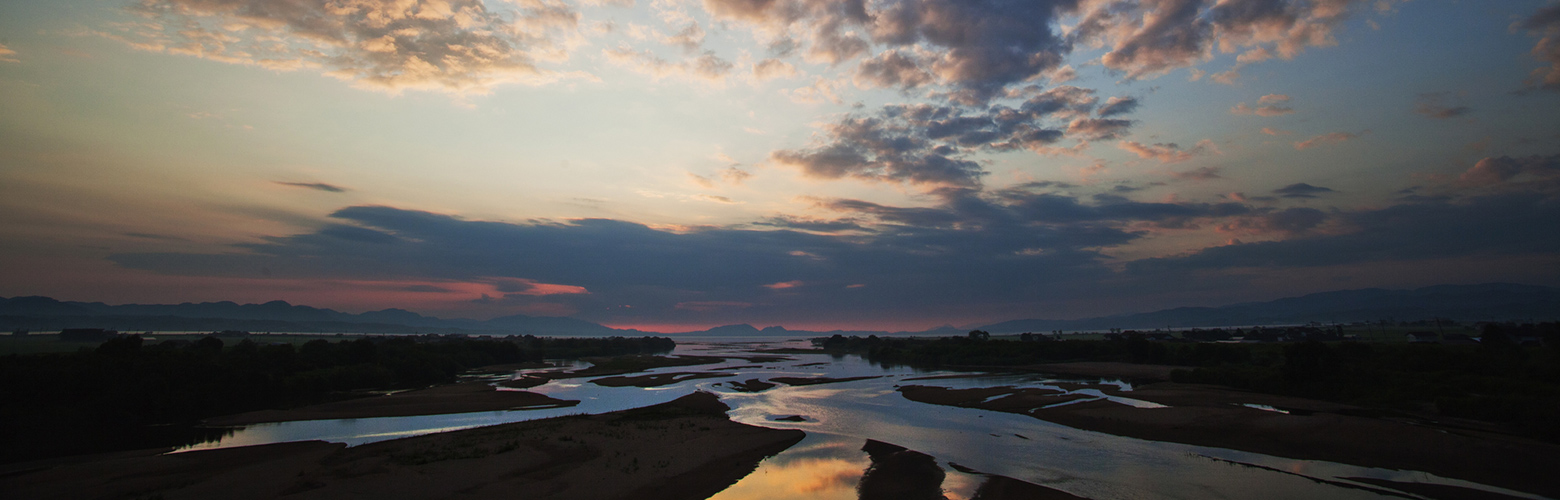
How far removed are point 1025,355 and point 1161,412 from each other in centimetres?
5622

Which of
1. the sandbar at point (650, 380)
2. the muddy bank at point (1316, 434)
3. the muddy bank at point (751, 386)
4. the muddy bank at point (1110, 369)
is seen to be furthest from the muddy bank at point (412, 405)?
the muddy bank at point (1110, 369)

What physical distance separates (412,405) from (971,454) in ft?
122

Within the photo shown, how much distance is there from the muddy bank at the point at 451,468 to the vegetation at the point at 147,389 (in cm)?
777

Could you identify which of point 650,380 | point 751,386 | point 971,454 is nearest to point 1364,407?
point 971,454

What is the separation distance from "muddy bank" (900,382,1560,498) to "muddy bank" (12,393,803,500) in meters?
18.3

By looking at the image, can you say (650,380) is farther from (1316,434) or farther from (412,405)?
(1316,434)

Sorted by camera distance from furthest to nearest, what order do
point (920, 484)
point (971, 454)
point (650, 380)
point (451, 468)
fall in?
1. point (650, 380)
2. point (971, 454)
3. point (451, 468)
4. point (920, 484)

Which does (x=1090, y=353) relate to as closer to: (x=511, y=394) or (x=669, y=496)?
(x=511, y=394)

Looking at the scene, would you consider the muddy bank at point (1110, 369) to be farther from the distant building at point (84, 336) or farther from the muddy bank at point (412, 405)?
the distant building at point (84, 336)

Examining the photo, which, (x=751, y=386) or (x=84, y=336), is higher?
(x=84, y=336)

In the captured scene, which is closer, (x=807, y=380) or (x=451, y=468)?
(x=451, y=468)

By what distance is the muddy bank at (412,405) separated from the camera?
35.4 m

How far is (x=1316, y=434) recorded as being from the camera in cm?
2664

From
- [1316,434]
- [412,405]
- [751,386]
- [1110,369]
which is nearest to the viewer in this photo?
[1316,434]
